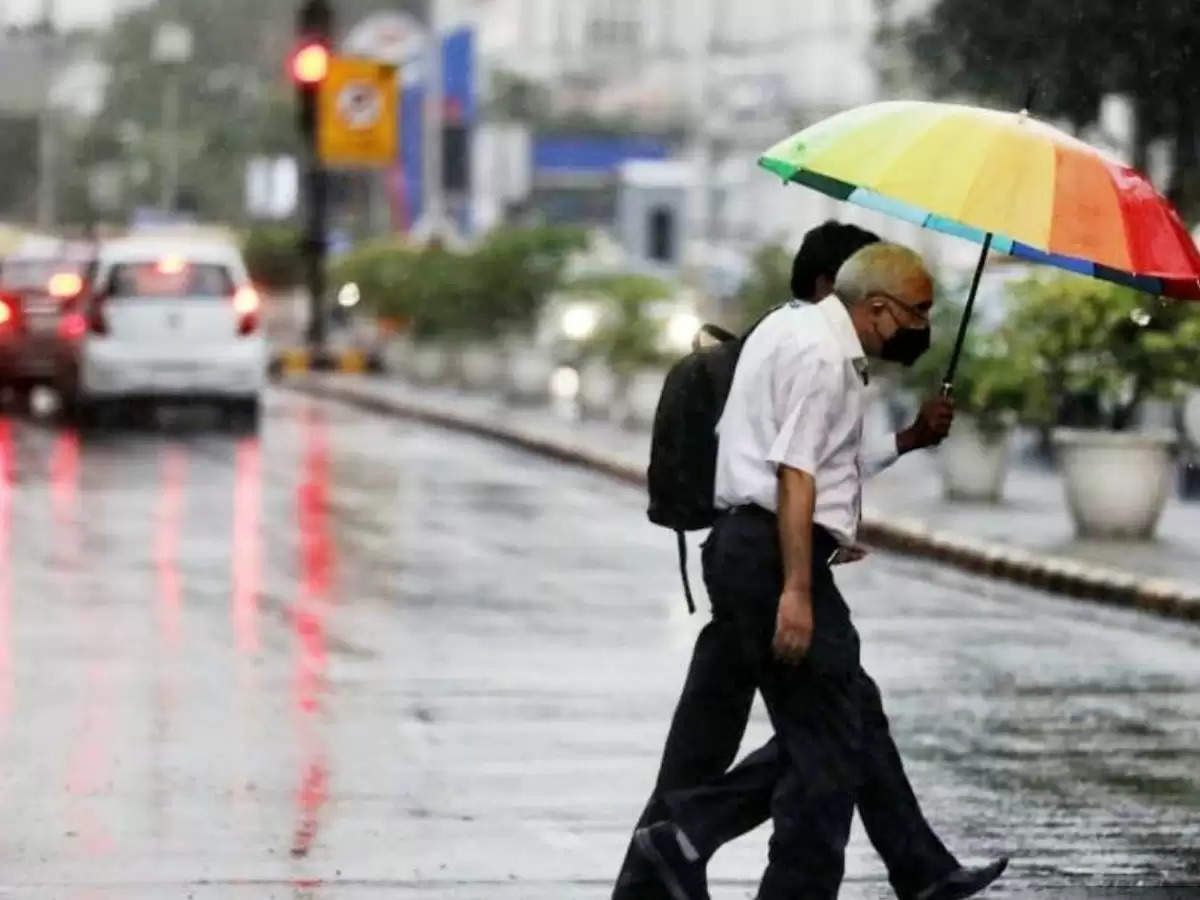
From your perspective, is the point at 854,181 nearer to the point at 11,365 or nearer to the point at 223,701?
the point at 223,701

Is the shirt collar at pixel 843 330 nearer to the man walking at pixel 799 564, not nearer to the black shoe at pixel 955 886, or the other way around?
the man walking at pixel 799 564

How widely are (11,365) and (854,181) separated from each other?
27.4 m

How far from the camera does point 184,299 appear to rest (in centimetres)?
3216

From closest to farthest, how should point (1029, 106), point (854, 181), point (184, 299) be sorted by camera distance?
point (854, 181) → point (1029, 106) → point (184, 299)

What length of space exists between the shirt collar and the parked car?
25955mm

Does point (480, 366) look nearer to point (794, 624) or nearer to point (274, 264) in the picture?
point (274, 264)

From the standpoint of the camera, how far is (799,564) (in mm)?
7742

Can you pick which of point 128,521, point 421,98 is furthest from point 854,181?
point 421,98

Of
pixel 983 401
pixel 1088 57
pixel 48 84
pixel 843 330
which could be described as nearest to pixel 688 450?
pixel 843 330

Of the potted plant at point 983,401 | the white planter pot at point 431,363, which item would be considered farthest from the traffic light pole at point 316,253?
the potted plant at point 983,401

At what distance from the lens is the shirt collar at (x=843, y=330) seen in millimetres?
7883

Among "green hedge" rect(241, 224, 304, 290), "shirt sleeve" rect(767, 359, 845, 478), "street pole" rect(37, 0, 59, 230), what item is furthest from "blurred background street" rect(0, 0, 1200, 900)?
"street pole" rect(37, 0, 59, 230)

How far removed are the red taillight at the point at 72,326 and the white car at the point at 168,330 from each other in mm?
418

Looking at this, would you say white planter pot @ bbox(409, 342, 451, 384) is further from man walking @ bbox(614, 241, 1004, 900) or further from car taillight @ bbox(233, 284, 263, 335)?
man walking @ bbox(614, 241, 1004, 900)
